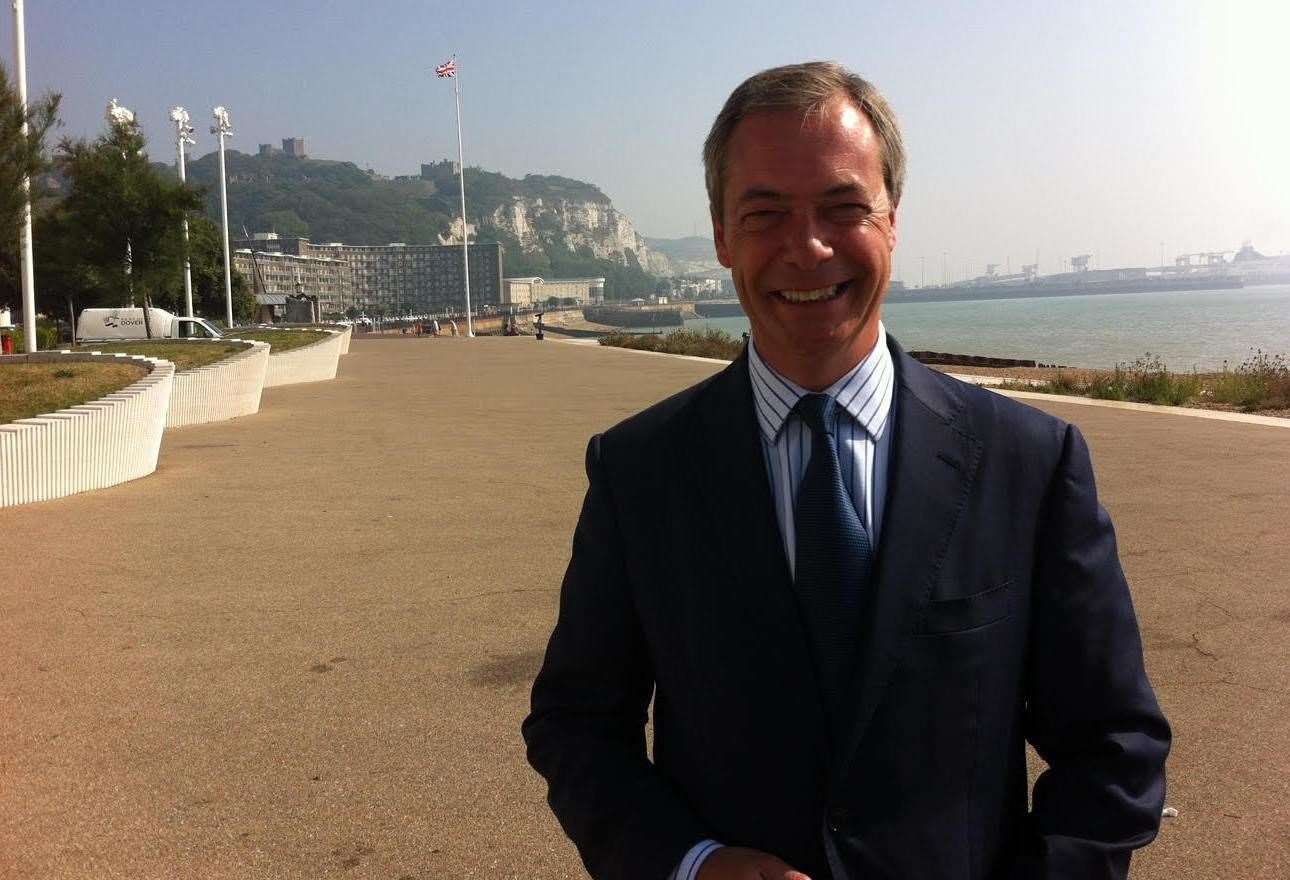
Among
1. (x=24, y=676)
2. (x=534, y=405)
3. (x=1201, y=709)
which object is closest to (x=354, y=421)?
(x=534, y=405)

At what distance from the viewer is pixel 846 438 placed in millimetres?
1732

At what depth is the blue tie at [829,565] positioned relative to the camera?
1612 millimetres

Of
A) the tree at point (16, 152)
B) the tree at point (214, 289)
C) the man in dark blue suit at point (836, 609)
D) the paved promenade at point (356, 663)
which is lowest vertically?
the paved promenade at point (356, 663)

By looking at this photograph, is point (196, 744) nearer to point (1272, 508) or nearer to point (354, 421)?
point (1272, 508)

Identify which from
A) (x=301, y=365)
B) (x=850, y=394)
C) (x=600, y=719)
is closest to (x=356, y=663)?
(x=600, y=719)

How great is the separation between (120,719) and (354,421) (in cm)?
1118

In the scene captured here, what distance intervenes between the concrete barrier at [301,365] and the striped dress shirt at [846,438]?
2155 cm

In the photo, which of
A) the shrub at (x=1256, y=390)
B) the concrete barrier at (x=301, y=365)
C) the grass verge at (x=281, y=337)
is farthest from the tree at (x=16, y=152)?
the shrub at (x=1256, y=390)

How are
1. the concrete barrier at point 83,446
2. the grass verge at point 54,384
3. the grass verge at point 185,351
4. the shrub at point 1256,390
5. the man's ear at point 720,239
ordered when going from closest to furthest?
1. the man's ear at point 720,239
2. the concrete barrier at point 83,446
3. the grass verge at point 54,384
4. the shrub at point 1256,390
5. the grass verge at point 185,351

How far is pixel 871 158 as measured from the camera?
5.61 ft

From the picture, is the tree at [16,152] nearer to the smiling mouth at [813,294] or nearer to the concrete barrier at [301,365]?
the concrete barrier at [301,365]

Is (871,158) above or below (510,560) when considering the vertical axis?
above

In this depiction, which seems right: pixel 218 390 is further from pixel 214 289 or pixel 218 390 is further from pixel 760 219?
pixel 214 289

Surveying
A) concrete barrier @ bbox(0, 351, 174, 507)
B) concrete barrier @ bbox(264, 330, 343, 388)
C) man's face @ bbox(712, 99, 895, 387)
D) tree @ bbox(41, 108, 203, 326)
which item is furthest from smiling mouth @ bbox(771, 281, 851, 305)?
tree @ bbox(41, 108, 203, 326)
